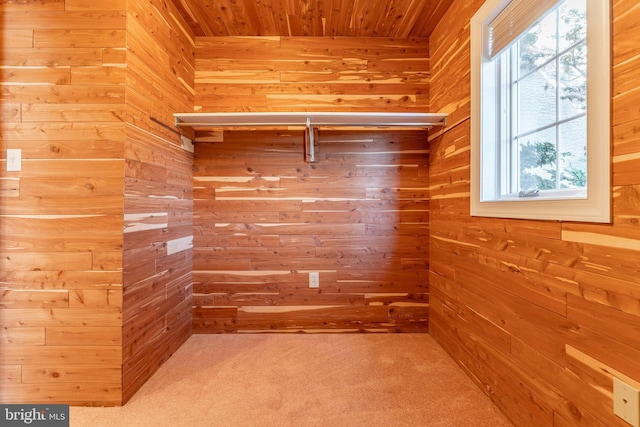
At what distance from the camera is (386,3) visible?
189 centimetres

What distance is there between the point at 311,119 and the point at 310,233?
0.84 metres

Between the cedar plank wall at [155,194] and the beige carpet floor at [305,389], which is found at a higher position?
the cedar plank wall at [155,194]

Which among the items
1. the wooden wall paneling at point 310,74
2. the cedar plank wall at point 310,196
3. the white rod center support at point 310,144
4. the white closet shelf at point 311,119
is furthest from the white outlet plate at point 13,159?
the white rod center support at point 310,144

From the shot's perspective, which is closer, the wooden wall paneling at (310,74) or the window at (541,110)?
the window at (541,110)

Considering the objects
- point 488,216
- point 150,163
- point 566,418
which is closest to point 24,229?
point 150,163

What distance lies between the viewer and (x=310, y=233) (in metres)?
2.27

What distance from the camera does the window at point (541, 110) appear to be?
95cm

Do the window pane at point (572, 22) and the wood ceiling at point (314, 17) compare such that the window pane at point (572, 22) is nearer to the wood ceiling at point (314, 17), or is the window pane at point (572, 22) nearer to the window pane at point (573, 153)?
the window pane at point (573, 153)

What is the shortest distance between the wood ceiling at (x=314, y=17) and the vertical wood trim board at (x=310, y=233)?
2.47 ft

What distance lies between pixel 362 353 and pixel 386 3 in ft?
7.49

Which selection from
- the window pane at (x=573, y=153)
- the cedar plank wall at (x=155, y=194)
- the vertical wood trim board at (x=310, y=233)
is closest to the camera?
the window pane at (x=573, y=153)

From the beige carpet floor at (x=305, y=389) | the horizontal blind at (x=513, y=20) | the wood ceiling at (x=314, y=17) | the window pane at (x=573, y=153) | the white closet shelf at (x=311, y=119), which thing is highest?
the wood ceiling at (x=314, y=17)

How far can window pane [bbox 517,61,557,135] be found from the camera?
4.23 ft

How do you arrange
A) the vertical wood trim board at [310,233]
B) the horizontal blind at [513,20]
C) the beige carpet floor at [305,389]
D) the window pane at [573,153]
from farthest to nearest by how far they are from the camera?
the vertical wood trim board at [310,233] < the beige carpet floor at [305,389] < the horizontal blind at [513,20] < the window pane at [573,153]
